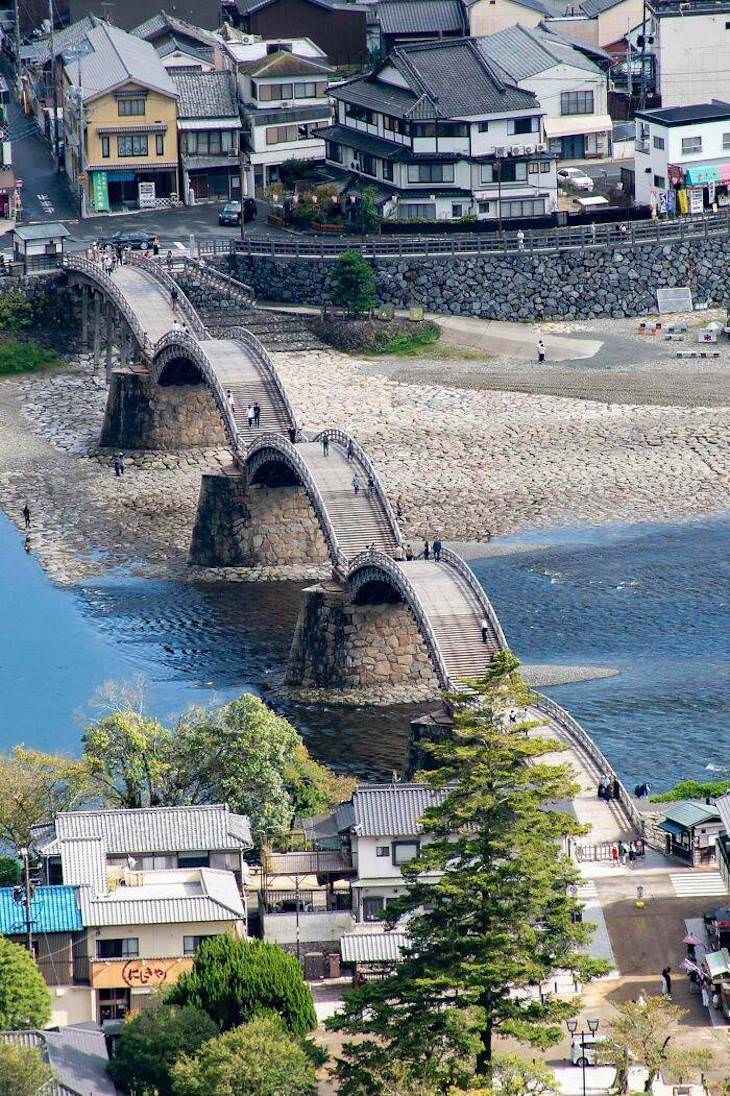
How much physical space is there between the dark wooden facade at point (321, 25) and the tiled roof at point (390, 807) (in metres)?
83.2

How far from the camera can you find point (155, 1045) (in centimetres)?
5244

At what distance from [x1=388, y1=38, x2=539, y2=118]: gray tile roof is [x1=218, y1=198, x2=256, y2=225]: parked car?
31.0 ft

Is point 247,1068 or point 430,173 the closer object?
point 247,1068

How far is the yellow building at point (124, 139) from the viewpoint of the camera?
124m

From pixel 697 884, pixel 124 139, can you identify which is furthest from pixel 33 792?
pixel 124 139

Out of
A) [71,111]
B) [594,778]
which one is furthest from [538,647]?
[71,111]

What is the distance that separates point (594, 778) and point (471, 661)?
8470mm

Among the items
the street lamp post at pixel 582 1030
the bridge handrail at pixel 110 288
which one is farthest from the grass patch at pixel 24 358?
the street lamp post at pixel 582 1030

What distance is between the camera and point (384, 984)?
52219 millimetres

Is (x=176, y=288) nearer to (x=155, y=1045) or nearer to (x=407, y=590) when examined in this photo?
(x=407, y=590)

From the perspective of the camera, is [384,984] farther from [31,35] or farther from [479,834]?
[31,35]

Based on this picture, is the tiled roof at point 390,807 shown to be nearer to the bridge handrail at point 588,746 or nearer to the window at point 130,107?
the bridge handrail at point 588,746

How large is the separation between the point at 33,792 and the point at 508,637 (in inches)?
962

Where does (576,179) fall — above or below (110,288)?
above
